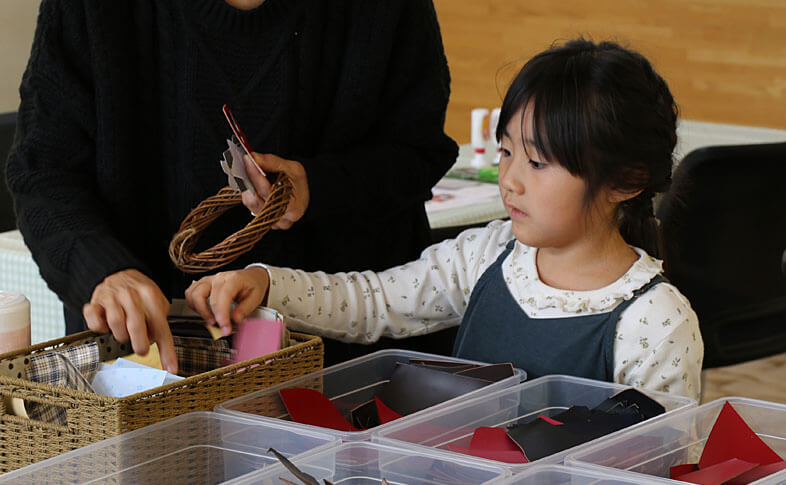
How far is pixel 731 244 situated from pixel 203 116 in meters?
1.53

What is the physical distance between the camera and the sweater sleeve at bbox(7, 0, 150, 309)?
1291 millimetres

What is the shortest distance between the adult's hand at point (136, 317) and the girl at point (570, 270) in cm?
9

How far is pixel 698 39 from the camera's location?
4.55 metres

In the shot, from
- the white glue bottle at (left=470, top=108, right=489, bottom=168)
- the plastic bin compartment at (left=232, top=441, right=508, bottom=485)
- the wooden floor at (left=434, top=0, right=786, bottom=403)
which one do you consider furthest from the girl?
the wooden floor at (left=434, top=0, right=786, bottom=403)

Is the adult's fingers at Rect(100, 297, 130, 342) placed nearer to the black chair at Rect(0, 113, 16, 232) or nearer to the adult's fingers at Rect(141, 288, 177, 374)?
the adult's fingers at Rect(141, 288, 177, 374)

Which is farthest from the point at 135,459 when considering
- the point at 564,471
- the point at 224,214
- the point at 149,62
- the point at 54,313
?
the point at 54,313

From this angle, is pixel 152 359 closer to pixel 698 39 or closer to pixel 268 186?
pixel 268 186

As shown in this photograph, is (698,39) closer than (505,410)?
No

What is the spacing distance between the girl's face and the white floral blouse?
0.11m

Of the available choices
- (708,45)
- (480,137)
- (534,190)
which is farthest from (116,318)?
(708,45)

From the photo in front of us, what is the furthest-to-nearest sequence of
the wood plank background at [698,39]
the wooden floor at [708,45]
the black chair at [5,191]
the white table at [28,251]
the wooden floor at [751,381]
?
the wood plank background at [698,39] → the wooden floor at [708,45] → the wooden floor at [751,381] → the black chair at [5,191] → the white table at [28,251]

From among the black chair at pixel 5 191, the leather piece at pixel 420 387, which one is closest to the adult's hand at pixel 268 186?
the leather piece at pixel 420 387

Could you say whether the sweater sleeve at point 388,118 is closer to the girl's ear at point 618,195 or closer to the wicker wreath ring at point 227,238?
the wicker wreath ring at point 227,238

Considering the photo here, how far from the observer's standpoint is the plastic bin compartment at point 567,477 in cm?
88
